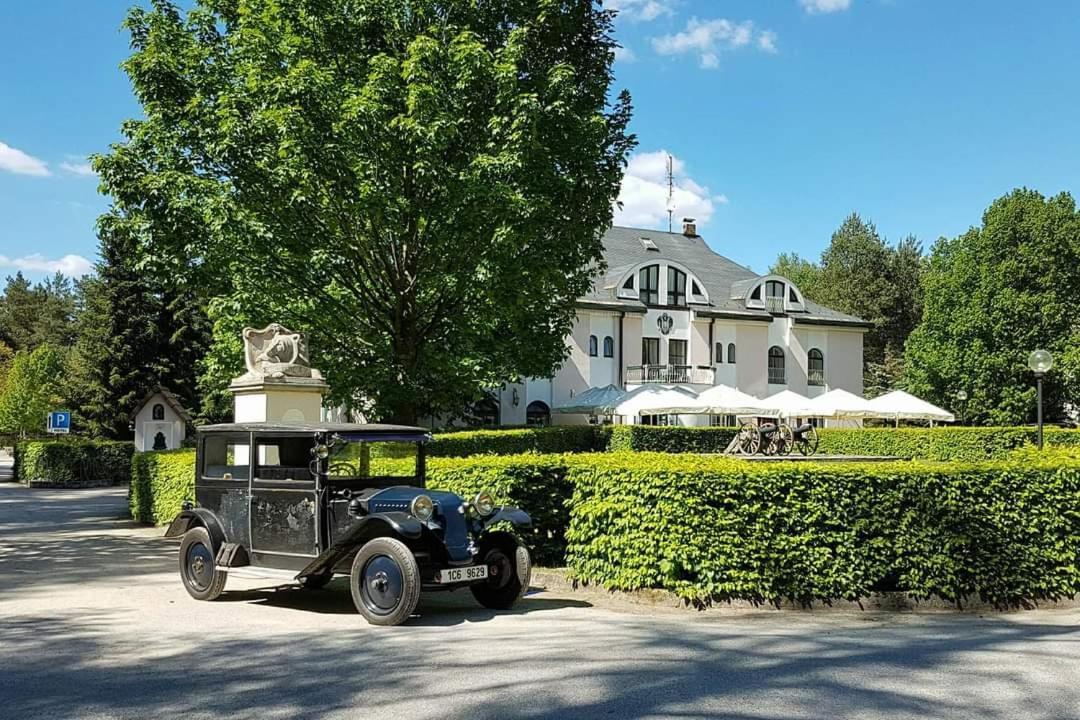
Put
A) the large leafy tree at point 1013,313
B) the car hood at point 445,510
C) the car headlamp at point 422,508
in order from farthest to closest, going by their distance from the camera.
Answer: the large leafy tree at point 1013,313 → the car hood at point 445,510 → the car headlamp at point 422,508

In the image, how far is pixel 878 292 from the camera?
7181 centimetres

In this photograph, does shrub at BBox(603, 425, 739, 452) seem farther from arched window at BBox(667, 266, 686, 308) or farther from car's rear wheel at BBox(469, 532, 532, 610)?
car's rear wheel at BBox(469, 532, 532, 610)

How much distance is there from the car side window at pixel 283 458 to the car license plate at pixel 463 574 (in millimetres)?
1806

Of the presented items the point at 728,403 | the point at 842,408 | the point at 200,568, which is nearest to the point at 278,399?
the point at 200,568

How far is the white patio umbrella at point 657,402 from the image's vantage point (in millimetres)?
32500

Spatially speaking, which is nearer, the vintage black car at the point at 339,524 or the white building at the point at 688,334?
the vintage black car at the point at 339,524

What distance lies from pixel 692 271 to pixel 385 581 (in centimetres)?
4526

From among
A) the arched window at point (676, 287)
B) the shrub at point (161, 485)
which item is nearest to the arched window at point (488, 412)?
the arched window at point (676, 287)

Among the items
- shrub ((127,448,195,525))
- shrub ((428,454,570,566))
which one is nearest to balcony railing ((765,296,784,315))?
shrub ((127,448,195,525))

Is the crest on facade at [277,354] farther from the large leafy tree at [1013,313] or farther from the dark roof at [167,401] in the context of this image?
the large leafy tree at [1013,313]

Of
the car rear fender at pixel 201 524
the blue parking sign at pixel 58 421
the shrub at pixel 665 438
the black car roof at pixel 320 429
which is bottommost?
the car rear fender at pixel 201 524

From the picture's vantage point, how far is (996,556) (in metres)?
10.0

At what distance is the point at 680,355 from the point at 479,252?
3294 centimetres

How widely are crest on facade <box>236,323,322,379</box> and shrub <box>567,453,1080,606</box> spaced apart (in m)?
7.14
